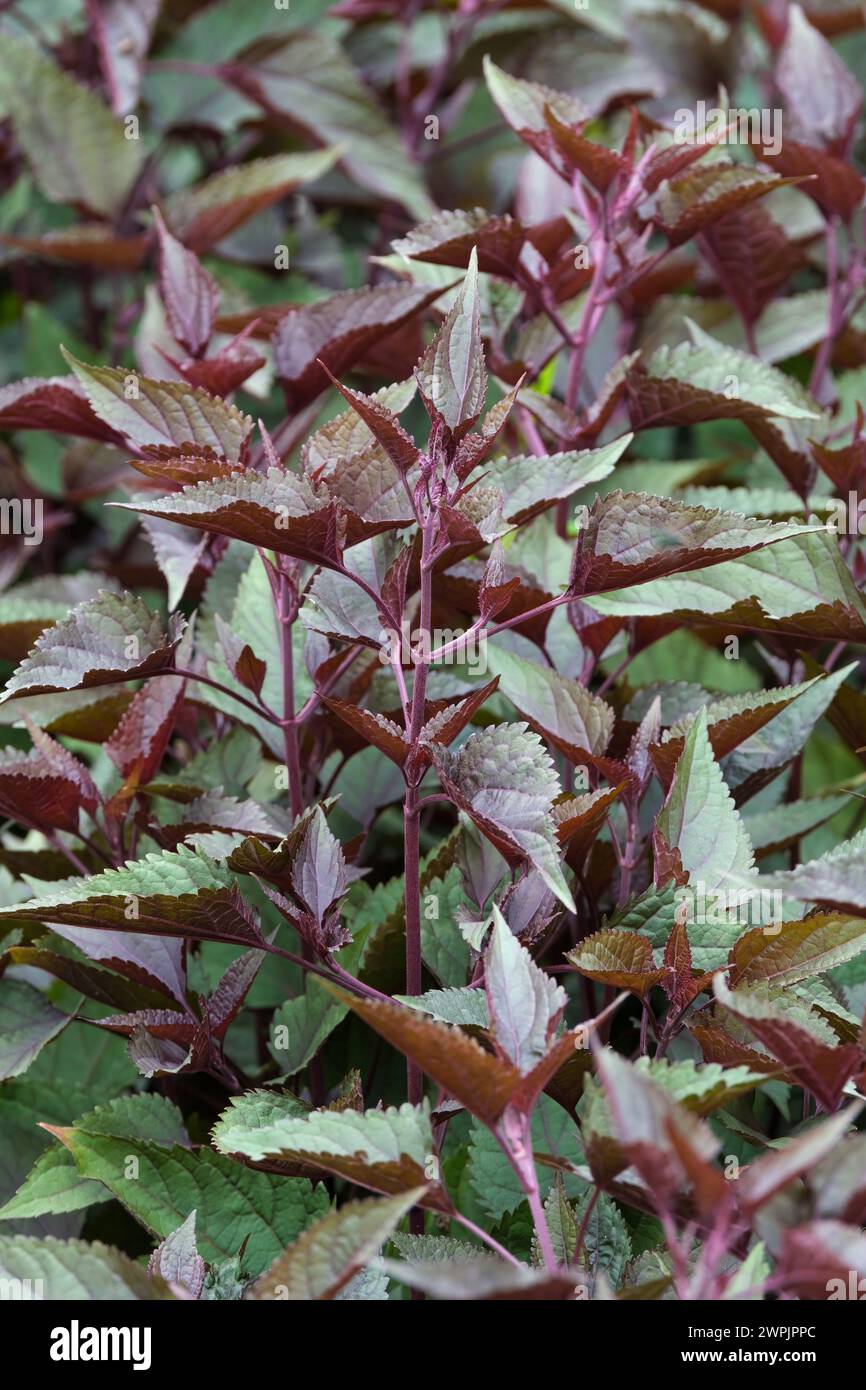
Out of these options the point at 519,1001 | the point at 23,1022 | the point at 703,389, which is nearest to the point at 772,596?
the point at 703,389

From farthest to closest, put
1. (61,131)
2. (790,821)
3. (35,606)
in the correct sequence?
1. (61,131)
2. (35,606)
3. (790,821)

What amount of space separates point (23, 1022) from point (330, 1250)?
0.48m

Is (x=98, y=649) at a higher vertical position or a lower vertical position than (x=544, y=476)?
lower

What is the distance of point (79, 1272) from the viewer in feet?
2.37

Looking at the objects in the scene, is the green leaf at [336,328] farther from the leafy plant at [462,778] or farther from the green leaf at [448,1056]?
the green leaf at [448,1056]

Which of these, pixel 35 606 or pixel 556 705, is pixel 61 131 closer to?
pixel 35 606

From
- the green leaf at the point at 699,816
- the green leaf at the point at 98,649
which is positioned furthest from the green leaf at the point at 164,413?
the green leaf at the point at 699,816

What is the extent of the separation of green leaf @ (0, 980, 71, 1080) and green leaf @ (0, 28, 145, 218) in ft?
3.64

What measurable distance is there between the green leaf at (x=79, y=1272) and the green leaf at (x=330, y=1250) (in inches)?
3.4

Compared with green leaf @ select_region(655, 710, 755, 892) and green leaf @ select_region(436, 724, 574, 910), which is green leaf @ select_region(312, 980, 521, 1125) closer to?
green leaf @ select_region(436, 724, 574, 910)

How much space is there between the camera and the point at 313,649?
1.02 m

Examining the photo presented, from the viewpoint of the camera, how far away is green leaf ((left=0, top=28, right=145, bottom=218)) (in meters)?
1.77

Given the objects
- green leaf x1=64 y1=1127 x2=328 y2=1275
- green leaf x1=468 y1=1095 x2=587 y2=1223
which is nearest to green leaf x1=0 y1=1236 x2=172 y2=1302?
green leaf x1=64 y1=1127 x2=328 y2=1275

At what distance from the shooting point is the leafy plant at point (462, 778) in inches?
28.7
